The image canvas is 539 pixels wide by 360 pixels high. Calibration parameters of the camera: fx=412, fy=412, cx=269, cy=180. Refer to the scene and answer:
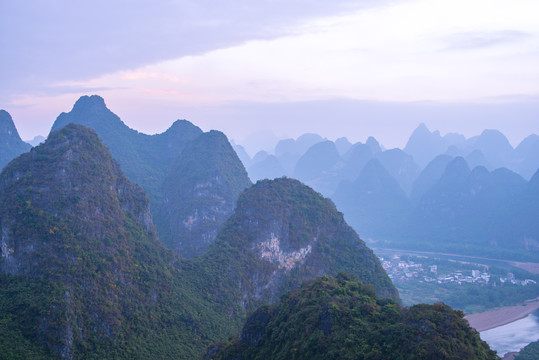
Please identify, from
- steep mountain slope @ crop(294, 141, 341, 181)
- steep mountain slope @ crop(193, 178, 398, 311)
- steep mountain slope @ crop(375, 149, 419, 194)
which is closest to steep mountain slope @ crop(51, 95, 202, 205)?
steep mountain slope @ crop(193, 178, 398, 311)

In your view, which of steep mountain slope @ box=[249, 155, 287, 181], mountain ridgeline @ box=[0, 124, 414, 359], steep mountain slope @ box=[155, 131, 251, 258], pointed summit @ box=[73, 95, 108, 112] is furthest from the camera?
steep mountain slope @ box=[249, 155, 287, 181]

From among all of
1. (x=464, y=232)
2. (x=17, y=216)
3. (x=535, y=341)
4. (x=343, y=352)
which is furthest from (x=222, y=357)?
(x=464, y=232)

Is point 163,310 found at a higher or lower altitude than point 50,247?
lower

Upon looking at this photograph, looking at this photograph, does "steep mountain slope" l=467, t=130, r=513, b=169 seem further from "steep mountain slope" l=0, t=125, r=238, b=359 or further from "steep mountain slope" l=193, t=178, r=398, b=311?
"steep mountain slope" l=0, t=125, r=238, b=359

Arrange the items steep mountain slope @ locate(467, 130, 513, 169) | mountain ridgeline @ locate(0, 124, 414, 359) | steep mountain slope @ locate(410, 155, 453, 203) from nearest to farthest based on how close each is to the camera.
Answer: mountain ridgeline @ locate(0, 124, 414, 359), steep mountain slope @ locate(410, 155, 453, 203), steep mountain slope @ locate(467, 130, 513, 169)

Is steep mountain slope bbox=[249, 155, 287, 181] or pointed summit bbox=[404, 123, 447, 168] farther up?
pointed summit bbox=[404, 123, 447, 168]

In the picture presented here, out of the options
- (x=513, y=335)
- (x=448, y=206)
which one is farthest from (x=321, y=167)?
(x=513, y=335)

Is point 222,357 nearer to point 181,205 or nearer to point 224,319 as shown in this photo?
point 224,319
